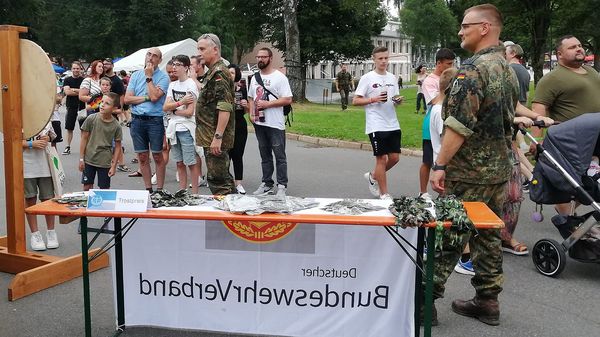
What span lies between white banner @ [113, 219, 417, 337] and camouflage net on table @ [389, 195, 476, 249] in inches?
10.4

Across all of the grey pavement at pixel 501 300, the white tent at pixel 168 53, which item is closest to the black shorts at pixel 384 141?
the grey pavement at pixel 501 300

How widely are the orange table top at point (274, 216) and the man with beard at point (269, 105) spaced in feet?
14.7

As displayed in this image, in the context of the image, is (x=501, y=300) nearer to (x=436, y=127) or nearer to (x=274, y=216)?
(x=436, y=127)

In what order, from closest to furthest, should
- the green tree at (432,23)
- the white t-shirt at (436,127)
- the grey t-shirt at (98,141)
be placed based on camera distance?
the white t-shirt at (436,127), the grey t-shirt at (98,141), the green tree at (432,23)

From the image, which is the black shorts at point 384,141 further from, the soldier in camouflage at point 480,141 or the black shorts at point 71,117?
the black shorts at point 71,117

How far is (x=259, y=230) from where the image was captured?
3793mm

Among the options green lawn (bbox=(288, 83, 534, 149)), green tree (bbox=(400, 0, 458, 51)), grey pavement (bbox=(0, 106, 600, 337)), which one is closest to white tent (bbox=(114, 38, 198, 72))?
green lawn (bbox=(288, 83, 534, 149))

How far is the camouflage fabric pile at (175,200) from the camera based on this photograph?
147 inches

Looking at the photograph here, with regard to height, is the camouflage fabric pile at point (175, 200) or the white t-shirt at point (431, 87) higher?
the white t-shirt at point (431, 87)

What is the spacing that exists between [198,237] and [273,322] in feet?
2.38

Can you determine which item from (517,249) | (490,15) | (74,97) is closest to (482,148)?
(490,15)

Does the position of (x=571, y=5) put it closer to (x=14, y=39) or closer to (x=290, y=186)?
(x=290, y=186)

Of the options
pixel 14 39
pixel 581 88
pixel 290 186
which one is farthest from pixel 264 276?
pixel 290 186

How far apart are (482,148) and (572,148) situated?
4.75ft
